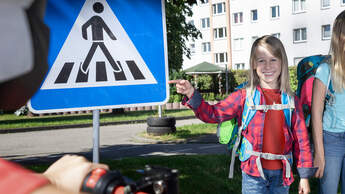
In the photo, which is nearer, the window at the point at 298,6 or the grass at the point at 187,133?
the grass at the point at 187,133

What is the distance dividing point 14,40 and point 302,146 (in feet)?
8.74

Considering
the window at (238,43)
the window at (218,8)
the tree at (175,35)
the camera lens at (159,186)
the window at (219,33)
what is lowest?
the camera lens at (159,186)

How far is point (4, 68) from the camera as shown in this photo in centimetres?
72

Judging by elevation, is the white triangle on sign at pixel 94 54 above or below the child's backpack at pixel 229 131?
above

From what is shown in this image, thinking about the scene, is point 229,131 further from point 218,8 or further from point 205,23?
point 205,23


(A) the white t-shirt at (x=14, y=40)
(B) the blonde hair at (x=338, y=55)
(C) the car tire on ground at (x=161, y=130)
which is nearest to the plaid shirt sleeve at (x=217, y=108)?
(B) the blonde hair at (x=338, y=55)

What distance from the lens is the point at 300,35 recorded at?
42156mm

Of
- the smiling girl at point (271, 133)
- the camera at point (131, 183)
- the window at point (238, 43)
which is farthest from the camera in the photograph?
the window at point (238, 43)

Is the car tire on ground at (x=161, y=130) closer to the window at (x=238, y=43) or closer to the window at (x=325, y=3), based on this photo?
the window at (x=325, y=3)

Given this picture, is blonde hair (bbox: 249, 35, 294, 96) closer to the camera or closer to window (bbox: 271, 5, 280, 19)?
the camera

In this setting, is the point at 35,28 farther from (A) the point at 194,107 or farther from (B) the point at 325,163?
(B) the point at 325,163

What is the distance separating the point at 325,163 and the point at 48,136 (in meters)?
13.4

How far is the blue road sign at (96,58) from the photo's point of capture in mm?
2504

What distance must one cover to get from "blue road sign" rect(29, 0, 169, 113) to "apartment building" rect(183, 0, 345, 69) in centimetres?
3557
